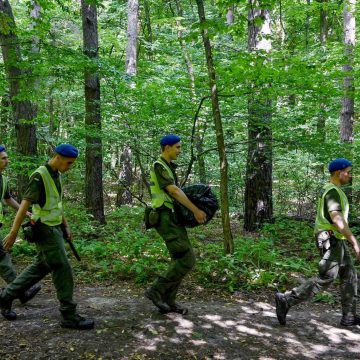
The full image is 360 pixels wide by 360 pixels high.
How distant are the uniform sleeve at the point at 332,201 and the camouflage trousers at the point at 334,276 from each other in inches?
17.8

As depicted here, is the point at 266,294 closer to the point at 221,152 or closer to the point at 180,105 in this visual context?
the point at 221,152

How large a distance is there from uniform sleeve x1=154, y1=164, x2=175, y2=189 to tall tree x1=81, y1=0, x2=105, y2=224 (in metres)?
5.64

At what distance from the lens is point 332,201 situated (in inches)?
193

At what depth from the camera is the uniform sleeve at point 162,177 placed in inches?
188

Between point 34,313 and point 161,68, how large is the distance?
1272 cm

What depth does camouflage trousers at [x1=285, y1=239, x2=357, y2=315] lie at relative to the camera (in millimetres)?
4997

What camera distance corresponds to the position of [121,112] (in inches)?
384

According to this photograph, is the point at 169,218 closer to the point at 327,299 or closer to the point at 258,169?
the point at 327,299

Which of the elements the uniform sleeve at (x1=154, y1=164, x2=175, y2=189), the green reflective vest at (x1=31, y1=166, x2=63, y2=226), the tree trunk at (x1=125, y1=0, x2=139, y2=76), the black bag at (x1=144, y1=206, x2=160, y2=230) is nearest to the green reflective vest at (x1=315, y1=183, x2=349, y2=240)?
the uniform sleeve at (x1=154, y1=164, x2=175, y2=189)

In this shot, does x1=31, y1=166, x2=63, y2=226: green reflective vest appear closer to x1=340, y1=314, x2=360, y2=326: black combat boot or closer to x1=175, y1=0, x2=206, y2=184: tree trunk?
x1=175, y1=0, x2=206, y2=184: tree trunk

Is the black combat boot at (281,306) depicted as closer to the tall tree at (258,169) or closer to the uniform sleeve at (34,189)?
the uniform sleeve at (34,189)

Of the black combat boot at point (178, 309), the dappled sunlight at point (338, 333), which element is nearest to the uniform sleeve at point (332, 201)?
the dappled sunlight at point (338, 333)

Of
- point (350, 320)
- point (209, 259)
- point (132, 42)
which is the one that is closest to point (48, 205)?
point (209, 259)

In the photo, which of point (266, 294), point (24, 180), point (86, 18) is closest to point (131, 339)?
point (266, 294)
